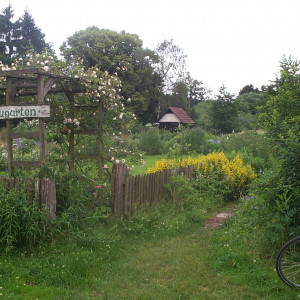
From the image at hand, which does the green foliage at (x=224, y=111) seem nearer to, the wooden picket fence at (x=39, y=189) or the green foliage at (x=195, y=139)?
the green foliage at (x=195, y=139)

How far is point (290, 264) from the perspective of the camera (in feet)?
13.4

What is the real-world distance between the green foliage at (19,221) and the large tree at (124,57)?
2700 cm

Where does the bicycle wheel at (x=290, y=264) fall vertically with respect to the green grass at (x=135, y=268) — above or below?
above

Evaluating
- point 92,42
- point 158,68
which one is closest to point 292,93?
point 92,42

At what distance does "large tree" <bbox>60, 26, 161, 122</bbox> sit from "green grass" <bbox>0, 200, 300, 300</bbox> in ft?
87.6

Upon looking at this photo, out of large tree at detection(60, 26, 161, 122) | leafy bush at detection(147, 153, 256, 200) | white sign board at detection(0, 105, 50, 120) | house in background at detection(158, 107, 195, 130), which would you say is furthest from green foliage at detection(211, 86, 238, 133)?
white sign board at detection(0, 105, 50, 120)

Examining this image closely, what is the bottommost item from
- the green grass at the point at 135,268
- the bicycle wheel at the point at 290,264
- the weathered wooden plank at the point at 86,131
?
the green grass at the point at 135,268

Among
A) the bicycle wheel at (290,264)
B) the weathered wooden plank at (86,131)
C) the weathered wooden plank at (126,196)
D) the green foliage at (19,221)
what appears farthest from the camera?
the weathered wooden plank at (86,131)

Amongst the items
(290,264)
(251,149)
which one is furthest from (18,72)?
(251,149)

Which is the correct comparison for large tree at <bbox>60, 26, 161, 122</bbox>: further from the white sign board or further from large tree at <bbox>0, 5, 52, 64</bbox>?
the white sign board

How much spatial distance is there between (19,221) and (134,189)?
256cm

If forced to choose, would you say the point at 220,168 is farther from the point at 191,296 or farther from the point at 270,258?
the point at 191,296

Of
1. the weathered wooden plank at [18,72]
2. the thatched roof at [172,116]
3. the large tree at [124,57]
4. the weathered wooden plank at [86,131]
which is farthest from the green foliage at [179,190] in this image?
the thatched roof at [172,116]

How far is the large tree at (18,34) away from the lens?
1590 inches
